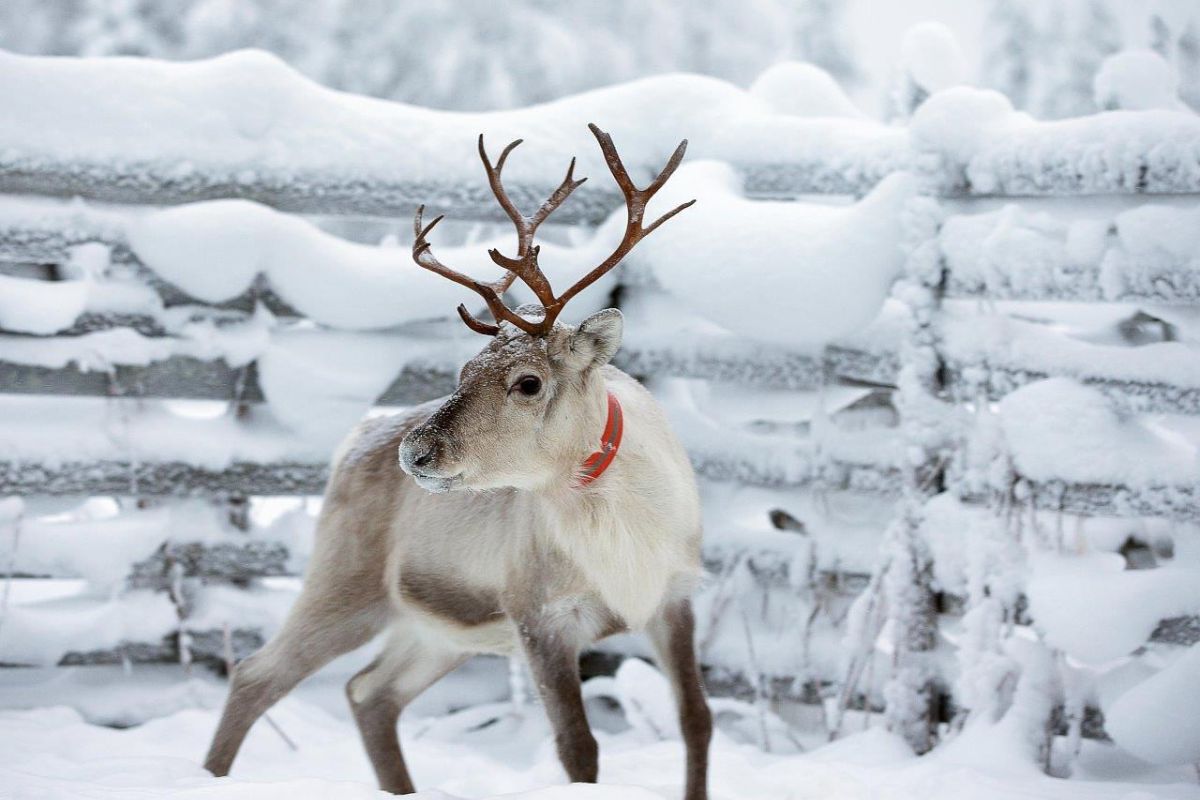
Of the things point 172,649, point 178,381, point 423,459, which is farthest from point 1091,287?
point 172,649

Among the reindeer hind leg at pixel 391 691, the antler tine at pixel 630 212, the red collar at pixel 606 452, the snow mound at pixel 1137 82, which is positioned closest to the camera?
the antler tine at pixel 630 212

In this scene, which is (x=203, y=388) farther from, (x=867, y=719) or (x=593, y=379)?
(x=867, y=719)

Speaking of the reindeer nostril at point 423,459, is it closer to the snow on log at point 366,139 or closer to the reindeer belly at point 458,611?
the reindeer belly at point 458,611

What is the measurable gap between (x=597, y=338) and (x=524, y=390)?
0.22m

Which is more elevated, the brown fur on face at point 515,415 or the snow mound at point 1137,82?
the snow mound at point 1137,82

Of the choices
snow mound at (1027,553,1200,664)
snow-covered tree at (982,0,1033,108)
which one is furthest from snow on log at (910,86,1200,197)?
snow-covered tree at (982,0,1033,108)

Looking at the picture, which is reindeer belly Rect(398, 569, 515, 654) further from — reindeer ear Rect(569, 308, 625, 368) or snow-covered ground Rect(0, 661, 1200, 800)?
reindeer ear Rect(569, 308, 625, 368)

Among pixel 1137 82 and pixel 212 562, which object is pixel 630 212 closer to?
pixel 1137 82

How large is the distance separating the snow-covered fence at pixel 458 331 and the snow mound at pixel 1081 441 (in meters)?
0.15

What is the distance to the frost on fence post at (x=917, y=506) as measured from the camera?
3.60 metres

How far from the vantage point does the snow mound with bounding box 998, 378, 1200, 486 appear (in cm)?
319

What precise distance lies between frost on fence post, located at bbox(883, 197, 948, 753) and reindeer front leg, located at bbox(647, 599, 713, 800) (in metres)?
0.96

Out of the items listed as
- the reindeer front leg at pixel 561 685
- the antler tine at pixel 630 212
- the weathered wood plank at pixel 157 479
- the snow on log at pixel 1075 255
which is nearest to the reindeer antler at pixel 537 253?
the antler tine at pixel 630 212

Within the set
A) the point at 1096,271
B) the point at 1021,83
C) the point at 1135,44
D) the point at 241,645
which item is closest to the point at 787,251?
the point at 1096,271
